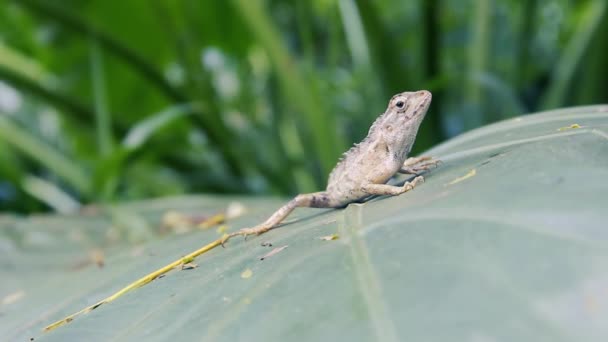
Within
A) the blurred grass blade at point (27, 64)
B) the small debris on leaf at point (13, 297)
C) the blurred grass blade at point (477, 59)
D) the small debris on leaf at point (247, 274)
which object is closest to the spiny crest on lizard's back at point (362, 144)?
the small debris on leaf at point (247, 274)


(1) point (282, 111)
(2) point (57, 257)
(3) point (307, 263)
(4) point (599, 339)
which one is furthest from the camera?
(1) point (282, 111)

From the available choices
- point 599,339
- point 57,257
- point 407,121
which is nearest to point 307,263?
point 599,339

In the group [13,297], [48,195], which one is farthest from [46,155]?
[13,297]

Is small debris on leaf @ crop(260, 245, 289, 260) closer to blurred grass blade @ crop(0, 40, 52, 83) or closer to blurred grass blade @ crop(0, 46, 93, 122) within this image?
blurred grass blade @ crop(0, 46, 93, 122)

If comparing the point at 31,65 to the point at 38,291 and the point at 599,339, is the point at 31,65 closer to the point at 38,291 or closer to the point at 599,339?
the point at 38,291

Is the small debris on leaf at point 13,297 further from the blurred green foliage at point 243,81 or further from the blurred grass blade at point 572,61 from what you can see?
the blurred grass blade at point 572,61
